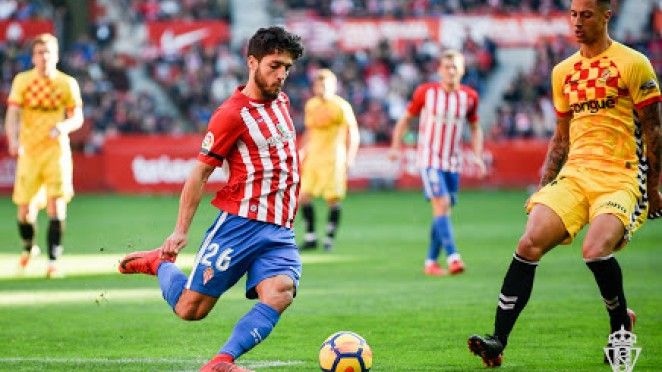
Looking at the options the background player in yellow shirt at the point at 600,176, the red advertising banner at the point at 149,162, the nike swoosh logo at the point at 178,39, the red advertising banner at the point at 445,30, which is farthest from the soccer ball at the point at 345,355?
the nike swoosh logo at the point at 178,39

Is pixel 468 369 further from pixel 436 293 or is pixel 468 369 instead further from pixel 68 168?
pixel 68 168

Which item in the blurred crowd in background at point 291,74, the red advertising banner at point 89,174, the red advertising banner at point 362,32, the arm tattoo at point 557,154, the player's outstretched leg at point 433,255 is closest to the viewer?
the arm tattoo at point 557,154

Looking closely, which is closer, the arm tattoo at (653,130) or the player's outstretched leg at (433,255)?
the arm tattoo at (653,130)

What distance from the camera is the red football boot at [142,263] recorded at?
809cm

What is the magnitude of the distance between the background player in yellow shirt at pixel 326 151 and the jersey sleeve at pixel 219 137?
34.4 ft

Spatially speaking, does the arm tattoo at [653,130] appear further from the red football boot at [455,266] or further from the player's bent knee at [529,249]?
the red football boot at [455,266]

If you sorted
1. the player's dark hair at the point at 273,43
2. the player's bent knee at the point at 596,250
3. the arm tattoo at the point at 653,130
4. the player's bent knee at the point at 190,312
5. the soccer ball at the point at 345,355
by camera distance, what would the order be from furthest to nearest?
1. the arm tattoo at the point at 653,130
2. the player's bent knee at the point at 596,250
3. the player's bent knee at the point at 190,312
4. the soccer ball at the point at 345,355
5. the player's dark hair at the point at 273,43

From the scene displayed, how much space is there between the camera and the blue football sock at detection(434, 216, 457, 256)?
1440cm

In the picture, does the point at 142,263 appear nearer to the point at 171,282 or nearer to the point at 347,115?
the point at 171,282

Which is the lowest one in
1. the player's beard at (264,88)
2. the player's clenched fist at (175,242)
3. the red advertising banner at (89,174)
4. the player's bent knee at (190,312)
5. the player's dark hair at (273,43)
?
the red advertising banner at (89,174)

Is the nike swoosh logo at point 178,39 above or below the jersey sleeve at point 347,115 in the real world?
below

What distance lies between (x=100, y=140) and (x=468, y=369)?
85.5 feet

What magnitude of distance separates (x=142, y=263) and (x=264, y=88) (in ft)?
5.22

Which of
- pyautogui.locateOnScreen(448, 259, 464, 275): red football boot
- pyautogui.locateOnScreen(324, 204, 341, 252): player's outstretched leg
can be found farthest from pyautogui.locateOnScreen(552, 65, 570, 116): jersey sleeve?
pyautogui.locateOnScreen(324, 204, 341, 252): player's outstretched leg
